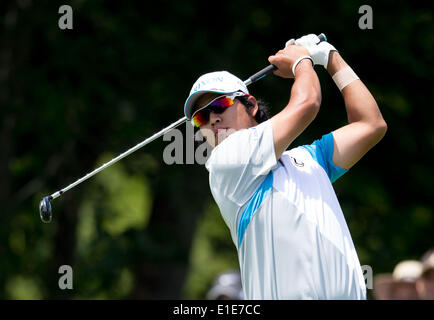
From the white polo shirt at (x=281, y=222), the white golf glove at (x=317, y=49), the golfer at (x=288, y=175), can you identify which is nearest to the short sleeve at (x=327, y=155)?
the golfer at (x=288, y=175)

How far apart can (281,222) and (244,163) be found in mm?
336

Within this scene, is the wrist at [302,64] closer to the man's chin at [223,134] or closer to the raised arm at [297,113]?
the raised arm at [297,113]

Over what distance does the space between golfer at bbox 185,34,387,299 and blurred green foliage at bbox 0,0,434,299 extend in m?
7.17

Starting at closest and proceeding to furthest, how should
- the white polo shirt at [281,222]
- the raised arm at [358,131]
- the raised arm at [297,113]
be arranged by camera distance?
1. the white polo shirt at [281,222]
2. the raised arm at [297,113]
3. the raised arm at [358,131]

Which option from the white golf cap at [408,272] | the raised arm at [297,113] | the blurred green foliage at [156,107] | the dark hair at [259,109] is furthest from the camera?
the blurred green foliage at [156,107]

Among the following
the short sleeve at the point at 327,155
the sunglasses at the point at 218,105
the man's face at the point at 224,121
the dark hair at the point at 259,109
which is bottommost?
the short sleeve at the point at 327,155

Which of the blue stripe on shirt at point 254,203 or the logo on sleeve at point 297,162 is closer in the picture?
the blue stripe on shirt at point 254,203

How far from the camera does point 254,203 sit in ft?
12.7

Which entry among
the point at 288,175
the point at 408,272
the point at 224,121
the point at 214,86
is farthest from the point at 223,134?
the point at 408,272

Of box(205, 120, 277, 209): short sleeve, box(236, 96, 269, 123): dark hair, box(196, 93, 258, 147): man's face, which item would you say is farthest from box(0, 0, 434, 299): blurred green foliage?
box(205, 120, 277, 209): short sleeve

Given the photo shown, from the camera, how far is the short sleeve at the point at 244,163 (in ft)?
12.7

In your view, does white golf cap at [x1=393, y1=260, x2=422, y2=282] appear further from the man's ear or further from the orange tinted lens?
the orange tinted lens

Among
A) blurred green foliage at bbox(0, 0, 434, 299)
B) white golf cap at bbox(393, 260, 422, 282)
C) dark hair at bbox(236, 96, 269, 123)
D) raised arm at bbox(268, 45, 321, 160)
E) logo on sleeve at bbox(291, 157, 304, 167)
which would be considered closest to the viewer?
raised arm at bbox(268, 45, 321, 160)

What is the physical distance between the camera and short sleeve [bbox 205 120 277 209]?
3877mm
